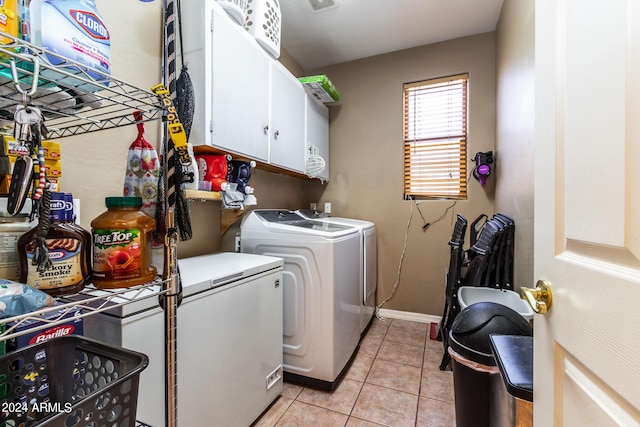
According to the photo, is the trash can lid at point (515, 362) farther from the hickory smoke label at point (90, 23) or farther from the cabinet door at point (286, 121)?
the cabinet door at point (286, 121)

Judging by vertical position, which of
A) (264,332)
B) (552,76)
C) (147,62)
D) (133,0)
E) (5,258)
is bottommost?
(264,332)

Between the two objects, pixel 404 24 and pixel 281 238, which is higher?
pixel 404 24

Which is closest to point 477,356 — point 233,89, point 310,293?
point 310,293

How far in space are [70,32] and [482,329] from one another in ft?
5.18

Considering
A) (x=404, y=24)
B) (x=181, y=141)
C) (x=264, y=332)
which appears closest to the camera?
(x=181, y=141)

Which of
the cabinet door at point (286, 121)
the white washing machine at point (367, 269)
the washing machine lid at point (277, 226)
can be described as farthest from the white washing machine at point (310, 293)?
the cabinet door at point (286, 121)

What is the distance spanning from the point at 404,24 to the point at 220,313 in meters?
2.74

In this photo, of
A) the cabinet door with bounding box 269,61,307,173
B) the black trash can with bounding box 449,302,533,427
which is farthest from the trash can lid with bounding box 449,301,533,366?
the cabinet door with bounding box 269,61,307,173

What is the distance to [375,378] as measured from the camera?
6.42ft

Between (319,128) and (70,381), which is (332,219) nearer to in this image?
(319,128)

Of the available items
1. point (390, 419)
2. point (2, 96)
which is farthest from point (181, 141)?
point (390, 419)

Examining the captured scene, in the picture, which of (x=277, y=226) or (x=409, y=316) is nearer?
(x=277, y=226)

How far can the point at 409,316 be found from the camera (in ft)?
9.75

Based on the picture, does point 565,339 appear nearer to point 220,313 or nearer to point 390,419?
point 220,313
